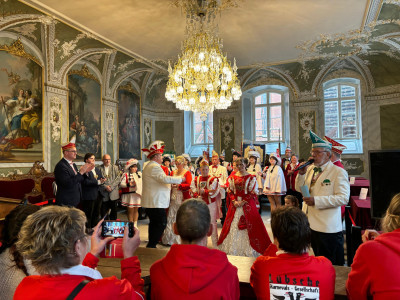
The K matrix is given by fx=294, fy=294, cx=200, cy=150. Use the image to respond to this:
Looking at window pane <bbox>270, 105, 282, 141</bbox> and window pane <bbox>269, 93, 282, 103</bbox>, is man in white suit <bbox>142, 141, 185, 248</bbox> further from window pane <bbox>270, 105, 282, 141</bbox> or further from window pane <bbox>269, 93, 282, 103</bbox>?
window pane <bbox>269, 93, 282, 103</bbox>

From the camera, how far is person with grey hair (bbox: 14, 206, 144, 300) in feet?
3.58

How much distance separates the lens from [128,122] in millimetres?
11906

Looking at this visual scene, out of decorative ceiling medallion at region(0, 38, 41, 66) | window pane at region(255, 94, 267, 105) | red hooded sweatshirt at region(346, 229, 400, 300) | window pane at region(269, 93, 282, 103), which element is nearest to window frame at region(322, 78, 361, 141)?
window pane at region(269, 93, 282, 103)

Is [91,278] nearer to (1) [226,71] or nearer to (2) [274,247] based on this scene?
(2) [274,247]

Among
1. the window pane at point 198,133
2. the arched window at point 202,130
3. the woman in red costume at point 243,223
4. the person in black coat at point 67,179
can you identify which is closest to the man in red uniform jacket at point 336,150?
the woman in red costume at point 243,223

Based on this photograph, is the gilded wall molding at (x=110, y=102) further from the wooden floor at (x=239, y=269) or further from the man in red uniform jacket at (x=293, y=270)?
the man in red uniform jacket at (x=293, y=270)

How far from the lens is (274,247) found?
2.07 m

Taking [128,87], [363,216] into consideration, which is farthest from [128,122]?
[363,216]

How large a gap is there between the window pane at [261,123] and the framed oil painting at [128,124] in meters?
5.25

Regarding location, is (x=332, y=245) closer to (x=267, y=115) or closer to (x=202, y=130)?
(x=267, y=115)

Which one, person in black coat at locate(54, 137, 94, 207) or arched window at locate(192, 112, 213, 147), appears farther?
arched window at locate(192, 112, 213, 147)

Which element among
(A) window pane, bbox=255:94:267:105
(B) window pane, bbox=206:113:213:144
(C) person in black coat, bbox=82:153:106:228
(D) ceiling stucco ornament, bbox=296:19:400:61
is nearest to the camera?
(C) person in black coat, bbox=82:153:106:228

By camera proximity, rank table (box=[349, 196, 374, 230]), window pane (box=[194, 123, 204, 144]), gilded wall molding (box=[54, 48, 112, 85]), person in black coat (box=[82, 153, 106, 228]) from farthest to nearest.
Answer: window pane (box=[194, 123, 204, 144]) → gilded wall molding (box=[54, 48, 112, 85]) → person in black coat (box=[82, 153, 106, 228]) → table (box=[349, 196, 374, 230])

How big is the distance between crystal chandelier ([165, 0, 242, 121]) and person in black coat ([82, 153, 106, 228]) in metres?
2.68
